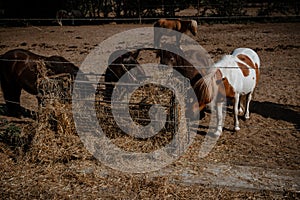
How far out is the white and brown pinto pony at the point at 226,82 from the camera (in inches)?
189

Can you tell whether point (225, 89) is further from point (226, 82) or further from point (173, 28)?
point (173, 28)

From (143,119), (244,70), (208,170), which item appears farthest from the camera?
(244,70)

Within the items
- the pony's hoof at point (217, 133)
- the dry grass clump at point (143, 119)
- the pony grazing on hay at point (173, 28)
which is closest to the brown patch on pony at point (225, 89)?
the pony's hoof at point (217, 133)

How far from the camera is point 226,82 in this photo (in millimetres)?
5020

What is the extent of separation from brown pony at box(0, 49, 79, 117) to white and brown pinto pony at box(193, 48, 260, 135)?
93.2 inches

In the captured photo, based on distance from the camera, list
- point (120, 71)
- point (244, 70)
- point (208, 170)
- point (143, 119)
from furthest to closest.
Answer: point (120, 71) → point (244, 70) → point (143, 119) → point (208, 170)

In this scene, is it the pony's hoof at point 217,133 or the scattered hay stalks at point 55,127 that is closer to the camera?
the scattered hay stalks at point 55,127

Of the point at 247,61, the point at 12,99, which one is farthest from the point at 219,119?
the point at 12,99

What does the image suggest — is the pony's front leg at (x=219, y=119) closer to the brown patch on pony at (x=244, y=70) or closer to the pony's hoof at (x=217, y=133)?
the pony's hoof at (x=217, y=133)

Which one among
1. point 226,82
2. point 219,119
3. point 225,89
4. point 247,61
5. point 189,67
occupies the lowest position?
point 219,119

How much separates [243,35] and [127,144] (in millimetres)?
10504

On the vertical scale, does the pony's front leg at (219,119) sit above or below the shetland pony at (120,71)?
below

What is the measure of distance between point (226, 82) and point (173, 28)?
8.80 m

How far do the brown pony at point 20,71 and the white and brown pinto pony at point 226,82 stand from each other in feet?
7.77
